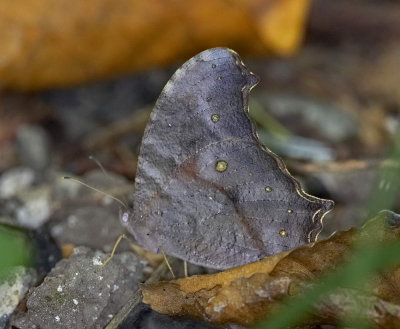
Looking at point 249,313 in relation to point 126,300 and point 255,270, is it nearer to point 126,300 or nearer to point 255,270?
point 255,270

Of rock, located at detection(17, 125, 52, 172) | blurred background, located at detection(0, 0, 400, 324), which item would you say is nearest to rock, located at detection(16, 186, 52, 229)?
blurred background, located at detection(0, 0, 400, 324)

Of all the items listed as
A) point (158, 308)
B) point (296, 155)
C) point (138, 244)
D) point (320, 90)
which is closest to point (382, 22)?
point (320, 90)

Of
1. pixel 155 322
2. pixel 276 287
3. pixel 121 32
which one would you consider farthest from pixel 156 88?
pixel 276 287

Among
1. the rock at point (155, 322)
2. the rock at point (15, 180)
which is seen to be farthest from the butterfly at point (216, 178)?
the rock at point (15, 180)

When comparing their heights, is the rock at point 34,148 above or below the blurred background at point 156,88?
below

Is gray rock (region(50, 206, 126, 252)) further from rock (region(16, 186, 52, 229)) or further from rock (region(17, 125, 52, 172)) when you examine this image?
rock (region(17, 125, 52, 172))

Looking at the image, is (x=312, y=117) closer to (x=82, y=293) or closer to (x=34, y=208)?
(x=34, y=208)

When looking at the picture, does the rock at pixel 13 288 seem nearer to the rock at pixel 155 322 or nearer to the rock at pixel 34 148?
the rock at pixel 155 322
